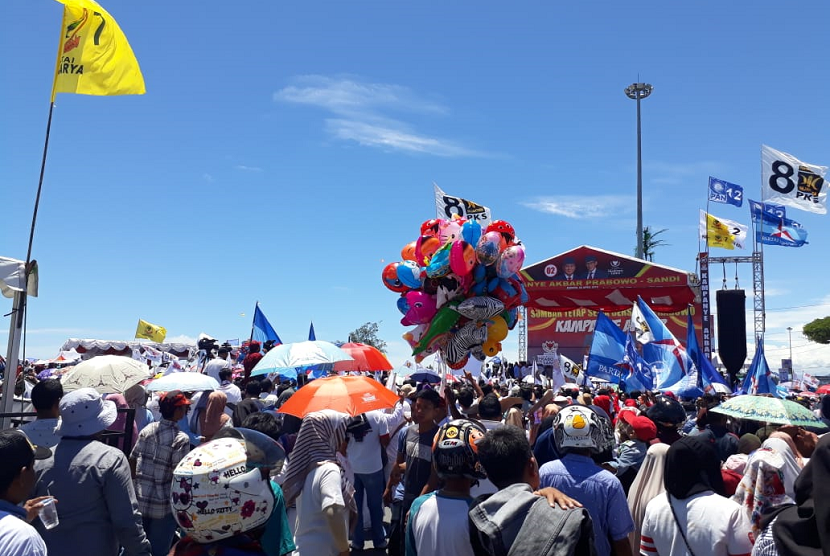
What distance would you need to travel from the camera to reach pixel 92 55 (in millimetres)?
7641

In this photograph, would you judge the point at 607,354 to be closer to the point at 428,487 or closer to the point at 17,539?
the point at 428,487

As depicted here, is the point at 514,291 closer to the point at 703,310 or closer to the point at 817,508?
the point at 817,508

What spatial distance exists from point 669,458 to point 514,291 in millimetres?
4718

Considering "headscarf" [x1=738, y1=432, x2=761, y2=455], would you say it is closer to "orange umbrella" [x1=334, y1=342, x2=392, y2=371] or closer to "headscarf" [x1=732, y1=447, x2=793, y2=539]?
"headscarf" [x1=732, y1=447, x2=793, y2=539]

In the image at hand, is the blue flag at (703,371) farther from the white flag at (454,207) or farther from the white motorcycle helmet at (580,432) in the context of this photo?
the white motorcycle helmet at (580,432)

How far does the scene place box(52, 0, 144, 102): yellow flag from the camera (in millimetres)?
7523

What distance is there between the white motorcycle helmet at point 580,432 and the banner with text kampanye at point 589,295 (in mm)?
30777

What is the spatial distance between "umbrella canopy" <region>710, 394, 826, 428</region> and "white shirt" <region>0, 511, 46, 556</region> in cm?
488

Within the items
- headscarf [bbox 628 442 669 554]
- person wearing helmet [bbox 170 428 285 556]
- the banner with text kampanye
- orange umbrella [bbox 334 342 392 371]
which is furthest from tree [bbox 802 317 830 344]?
person wearing helmet [bbox 170 428 285 556]

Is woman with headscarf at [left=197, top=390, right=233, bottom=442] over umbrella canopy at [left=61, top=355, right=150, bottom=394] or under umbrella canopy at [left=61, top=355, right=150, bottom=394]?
under

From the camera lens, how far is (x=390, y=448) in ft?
24.5

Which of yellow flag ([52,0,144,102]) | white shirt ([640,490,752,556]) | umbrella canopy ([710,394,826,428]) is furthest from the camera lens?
yellow flag ([52,0,144,102])

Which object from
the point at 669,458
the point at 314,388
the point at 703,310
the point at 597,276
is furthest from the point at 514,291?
the point at 597,276

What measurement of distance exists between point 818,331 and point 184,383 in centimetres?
6020
